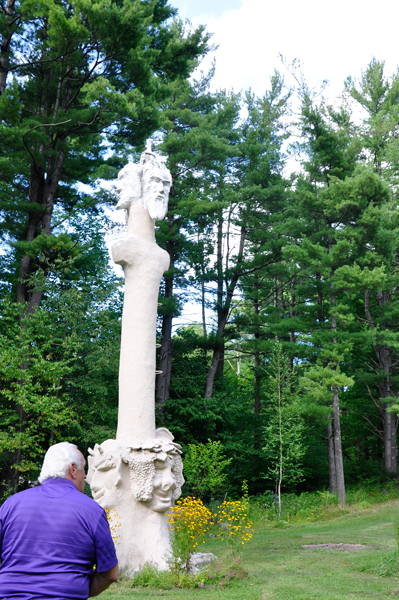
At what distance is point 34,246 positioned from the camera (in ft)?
44.0

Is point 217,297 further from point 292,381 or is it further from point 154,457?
point 154,457

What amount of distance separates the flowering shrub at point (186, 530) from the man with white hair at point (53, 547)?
205 inches

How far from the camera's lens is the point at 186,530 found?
720 cm

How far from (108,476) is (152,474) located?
624 millimetres

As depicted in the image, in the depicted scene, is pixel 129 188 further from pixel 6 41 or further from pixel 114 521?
pixel 6 41

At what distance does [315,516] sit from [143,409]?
9.66m

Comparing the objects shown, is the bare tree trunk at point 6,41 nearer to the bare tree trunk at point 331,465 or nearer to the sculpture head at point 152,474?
the sculpture head at point 152,474

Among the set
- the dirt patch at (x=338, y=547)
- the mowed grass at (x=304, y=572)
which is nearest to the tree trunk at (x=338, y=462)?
the mowed grass at (x=304, y=572)

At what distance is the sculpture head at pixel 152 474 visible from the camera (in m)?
7.81

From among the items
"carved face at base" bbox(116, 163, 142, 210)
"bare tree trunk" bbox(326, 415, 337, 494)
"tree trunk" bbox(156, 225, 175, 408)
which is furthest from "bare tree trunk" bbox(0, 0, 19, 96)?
"bare tree trunk" bbox(326, 415, 337, 494)

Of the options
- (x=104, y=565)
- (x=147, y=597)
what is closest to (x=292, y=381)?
(x=147, y=597)

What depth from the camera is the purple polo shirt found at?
214 cm

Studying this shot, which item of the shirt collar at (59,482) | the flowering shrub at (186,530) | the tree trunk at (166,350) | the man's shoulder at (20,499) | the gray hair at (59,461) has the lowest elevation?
the flowering shrub at (186,530)

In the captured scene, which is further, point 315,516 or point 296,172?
point 296,172
